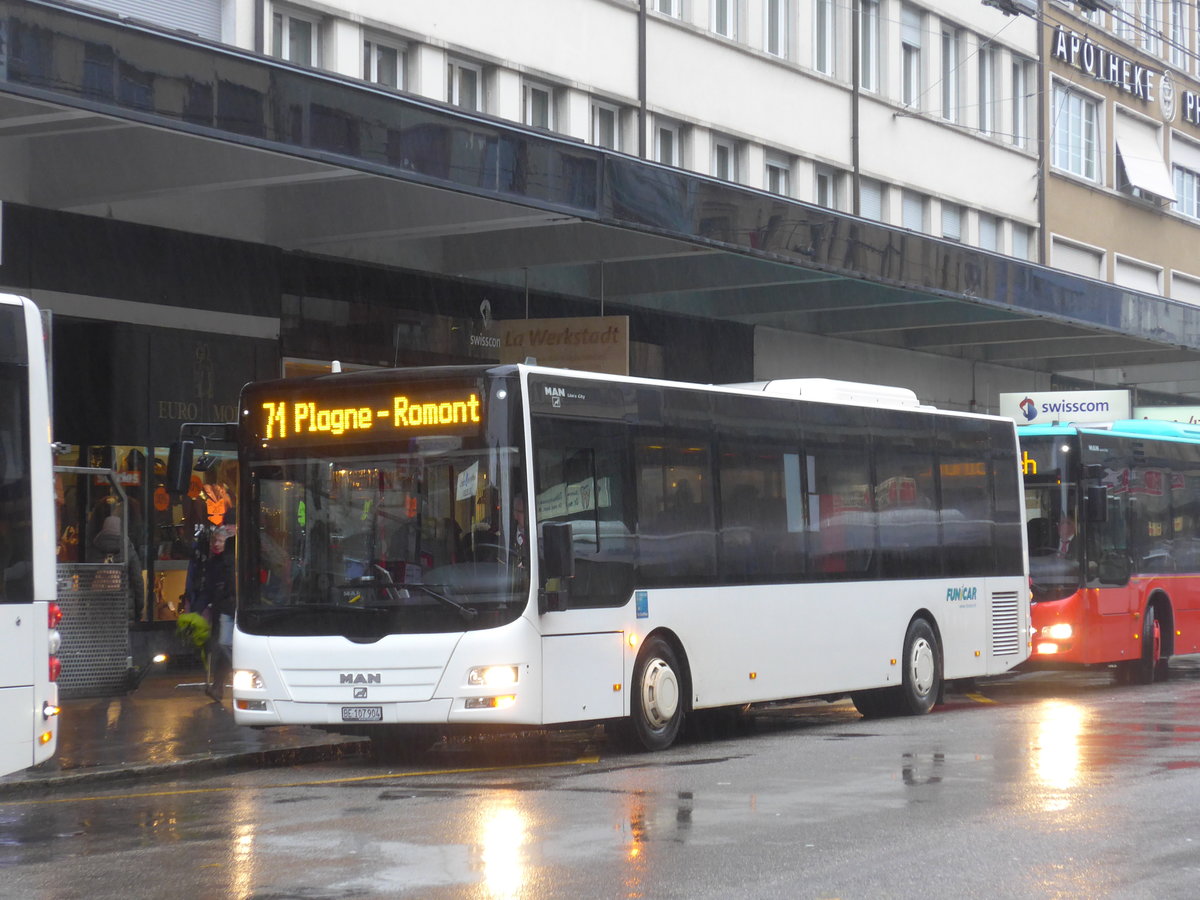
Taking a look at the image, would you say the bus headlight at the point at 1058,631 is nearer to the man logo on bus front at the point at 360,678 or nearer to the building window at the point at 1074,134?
the man logo on bus front at the point at 360,678

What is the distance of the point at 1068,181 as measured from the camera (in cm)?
3903

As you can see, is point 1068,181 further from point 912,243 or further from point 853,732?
point 853,732

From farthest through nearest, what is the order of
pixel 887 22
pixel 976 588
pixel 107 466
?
pixel 887 22
pixel 107 466
pixel 976 588

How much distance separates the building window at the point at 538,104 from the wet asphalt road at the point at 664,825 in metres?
12.1

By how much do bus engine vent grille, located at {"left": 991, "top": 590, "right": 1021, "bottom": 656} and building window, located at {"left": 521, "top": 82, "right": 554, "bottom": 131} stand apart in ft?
31.6

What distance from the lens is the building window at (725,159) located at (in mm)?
28766

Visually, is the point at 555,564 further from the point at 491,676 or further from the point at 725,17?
the point at 725,17

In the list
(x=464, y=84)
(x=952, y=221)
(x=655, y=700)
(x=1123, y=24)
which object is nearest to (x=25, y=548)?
(x=655, y=700)

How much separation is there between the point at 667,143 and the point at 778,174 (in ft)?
10.8

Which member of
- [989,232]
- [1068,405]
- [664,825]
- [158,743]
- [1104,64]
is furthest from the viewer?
[1104,64]

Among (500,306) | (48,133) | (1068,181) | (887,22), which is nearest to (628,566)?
(48,133)

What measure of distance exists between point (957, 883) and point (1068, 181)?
3320cm

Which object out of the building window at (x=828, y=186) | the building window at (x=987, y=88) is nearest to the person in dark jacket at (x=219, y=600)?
the building window at (x=828, y=186)

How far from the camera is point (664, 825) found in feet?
31.4
